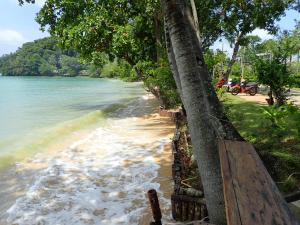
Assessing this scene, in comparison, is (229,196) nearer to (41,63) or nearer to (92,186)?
(92,186)

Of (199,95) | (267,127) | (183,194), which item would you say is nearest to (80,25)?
(267,127)

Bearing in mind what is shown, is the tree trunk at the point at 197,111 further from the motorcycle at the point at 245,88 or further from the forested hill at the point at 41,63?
the forested hill at the point at 41,63

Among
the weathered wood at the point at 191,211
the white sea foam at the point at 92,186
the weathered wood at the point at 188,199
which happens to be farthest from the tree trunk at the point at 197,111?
the white sea foam at the point at 92,186

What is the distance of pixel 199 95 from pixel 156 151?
7.16m

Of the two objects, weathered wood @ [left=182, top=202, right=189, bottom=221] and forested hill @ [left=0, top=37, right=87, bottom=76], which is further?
forested hill @ [left=0, top=37, right=87, bottom=76]

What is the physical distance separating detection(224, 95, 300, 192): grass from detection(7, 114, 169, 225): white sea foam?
2.17 metres

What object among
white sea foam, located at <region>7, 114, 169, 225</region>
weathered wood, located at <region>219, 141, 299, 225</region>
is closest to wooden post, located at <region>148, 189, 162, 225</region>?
weathered wood, located at <region>219, 141, 299, 225</region>

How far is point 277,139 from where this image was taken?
8.48m

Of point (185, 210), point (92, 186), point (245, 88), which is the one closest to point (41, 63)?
point (245, 88)

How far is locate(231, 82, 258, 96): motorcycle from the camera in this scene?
21.8m

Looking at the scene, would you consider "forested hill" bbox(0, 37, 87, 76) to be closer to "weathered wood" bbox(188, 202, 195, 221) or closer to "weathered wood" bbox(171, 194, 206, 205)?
"weathered wood" bbox(171, 194, 206, 205)

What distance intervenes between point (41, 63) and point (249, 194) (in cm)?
13991

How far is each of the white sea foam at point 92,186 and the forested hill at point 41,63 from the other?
12597 centimetres

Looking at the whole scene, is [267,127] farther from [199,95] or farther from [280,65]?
[199,95]
